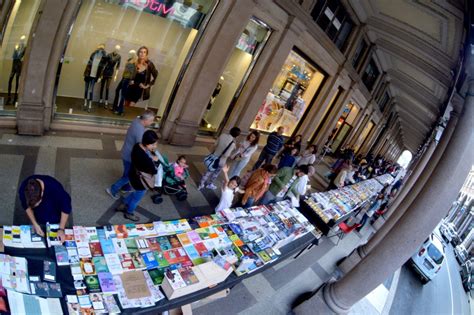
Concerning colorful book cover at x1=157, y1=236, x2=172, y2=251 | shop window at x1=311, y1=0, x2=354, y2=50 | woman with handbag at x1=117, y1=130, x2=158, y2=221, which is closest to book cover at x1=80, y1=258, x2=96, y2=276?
colorful book cover at x1=157, y1=236, x2=172, y2=251

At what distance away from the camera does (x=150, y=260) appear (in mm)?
3594

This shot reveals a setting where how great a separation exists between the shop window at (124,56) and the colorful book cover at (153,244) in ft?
16.2

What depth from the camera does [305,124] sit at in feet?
50.7

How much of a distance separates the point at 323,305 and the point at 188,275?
3.05m

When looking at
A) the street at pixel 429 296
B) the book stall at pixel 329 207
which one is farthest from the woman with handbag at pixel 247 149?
the street at pixel 429 296

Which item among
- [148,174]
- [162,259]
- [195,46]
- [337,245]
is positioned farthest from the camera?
[337,245]

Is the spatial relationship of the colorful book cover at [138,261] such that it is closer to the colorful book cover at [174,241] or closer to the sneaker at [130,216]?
the colorful book cover at [174,241]

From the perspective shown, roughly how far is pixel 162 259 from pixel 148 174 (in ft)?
4.91

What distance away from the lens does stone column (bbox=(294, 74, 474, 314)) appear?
4.41 m

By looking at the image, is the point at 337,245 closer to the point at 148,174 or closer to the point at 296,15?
the point at 148,174

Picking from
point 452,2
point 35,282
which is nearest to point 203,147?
point 35,282

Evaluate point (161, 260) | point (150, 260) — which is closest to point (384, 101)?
point (161, 260)

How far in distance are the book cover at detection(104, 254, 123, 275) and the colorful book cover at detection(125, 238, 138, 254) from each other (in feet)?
0.69

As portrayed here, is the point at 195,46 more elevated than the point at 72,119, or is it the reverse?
the point at 195,46
